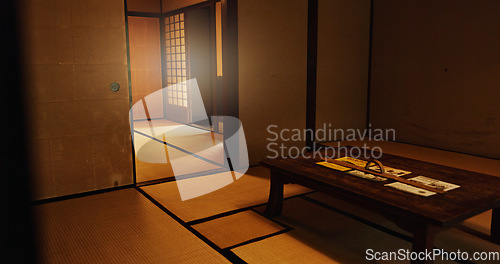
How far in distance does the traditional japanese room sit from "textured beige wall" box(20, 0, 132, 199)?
1 cm

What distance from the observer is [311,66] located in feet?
15.6

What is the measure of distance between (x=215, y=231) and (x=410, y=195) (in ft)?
3.99

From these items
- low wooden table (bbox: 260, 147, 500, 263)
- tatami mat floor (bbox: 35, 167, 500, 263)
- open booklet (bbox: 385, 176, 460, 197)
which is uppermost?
open booklet (bbox: 385, 176, 460, 197)

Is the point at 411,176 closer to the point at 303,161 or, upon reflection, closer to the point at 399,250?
the point at 399,250

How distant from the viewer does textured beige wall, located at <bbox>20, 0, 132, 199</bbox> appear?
9.59 ft

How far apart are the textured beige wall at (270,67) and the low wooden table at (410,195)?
1.57 m

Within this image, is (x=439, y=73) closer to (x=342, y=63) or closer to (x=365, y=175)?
(x=342, y=63)

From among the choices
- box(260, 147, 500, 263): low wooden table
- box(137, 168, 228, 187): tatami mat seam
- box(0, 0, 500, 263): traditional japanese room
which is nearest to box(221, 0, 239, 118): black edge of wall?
box(0, 0, 500, 263): traditional japanese room

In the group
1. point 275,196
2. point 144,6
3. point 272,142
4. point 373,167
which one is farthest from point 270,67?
point 144,6

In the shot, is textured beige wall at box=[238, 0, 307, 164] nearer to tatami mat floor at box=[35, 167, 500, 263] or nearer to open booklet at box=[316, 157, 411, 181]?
tatami mat floor at box=[35, 167, 500, 263]

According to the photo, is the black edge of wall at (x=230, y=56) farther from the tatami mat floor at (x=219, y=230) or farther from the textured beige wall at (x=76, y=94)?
the textured beige wall at (x=76, y=94)

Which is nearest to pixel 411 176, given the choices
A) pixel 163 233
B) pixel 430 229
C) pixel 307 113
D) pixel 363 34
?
pixel 430 229

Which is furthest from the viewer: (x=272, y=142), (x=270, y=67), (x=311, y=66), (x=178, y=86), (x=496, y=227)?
(x=178, y=86)

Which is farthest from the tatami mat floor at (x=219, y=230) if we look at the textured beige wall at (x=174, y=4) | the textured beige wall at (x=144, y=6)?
the textured beige wall at (x=144, y=6)
